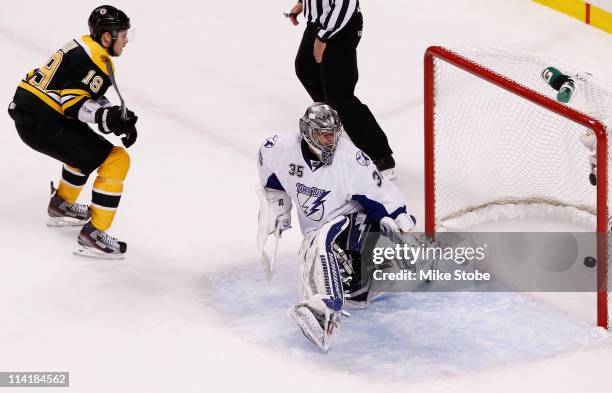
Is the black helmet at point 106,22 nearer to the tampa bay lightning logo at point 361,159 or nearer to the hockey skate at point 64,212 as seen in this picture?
the hockey skate at point 64,212

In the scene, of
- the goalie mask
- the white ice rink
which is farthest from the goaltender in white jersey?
the white ice rink

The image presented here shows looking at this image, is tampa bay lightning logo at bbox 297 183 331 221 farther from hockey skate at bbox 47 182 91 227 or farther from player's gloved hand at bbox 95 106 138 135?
hockey skate at bbox 47 182 91 227

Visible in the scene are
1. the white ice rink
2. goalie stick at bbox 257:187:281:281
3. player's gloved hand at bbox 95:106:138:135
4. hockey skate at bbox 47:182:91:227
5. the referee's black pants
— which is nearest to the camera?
the white ice rink

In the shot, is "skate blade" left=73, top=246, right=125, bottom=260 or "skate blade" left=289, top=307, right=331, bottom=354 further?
"skate blade" left=73, top=246, right=125, bottom=260

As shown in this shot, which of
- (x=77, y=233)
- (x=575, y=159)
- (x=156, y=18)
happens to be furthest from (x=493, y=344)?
(x=156, y=18)

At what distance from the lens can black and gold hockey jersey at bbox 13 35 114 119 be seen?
5223mm

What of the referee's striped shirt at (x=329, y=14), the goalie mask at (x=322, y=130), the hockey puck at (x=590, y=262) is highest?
the referee's striped shirt at (x=329, y=14)

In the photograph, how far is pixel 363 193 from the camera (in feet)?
15.7

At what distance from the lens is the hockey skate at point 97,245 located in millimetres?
5422

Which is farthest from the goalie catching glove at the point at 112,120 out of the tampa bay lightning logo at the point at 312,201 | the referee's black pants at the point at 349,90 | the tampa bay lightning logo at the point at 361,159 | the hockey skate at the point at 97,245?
the referee's black pants at the point at 349,90

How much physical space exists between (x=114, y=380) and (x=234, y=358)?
414 millimetres

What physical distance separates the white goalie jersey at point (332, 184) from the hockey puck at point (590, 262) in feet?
2.97

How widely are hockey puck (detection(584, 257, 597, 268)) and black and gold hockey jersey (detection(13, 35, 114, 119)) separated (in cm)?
196

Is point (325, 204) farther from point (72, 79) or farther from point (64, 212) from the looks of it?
point (64, 212)
